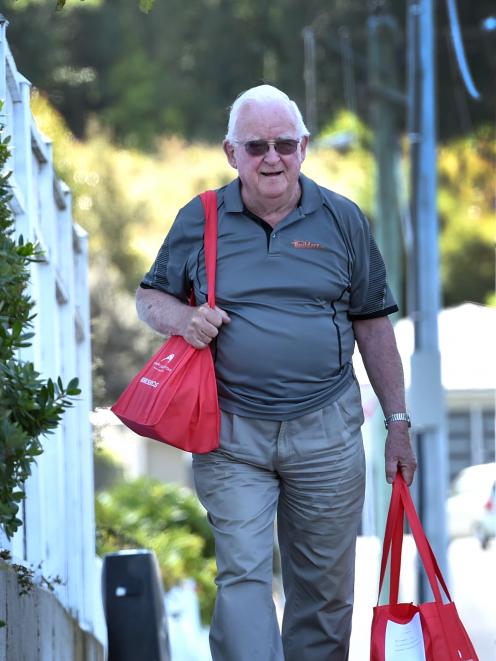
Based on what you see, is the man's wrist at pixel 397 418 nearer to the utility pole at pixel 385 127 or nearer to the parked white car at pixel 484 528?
the parked white car at pixel 484 528

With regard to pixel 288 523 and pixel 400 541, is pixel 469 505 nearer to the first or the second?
pixel 288 523

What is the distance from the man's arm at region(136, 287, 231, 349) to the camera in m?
4.17

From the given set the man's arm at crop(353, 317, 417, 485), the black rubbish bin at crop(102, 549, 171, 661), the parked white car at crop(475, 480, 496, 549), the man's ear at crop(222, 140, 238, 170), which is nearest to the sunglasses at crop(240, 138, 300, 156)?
the man's ear at crop(222, 140, 238, 170)

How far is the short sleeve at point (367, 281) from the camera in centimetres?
439

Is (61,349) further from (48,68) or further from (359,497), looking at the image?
(48,68)

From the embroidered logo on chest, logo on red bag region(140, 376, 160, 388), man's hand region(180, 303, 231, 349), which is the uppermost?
the embroidered logo on chest

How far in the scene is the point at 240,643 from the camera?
413cm

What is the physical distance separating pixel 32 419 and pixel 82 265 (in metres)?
3.09

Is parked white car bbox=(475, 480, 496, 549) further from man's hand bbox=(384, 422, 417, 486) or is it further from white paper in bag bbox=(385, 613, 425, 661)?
white paper in bag bbox=(385, 613, 425, 661)

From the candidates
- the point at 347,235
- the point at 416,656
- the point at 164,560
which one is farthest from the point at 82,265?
the point at 164,560

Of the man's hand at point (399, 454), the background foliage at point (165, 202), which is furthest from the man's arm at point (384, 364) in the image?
the background foliage at point (165, 202)

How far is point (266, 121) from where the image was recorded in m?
4.25

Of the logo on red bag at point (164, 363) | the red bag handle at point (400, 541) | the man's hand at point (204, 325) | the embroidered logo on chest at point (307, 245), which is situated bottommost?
the red bag handle at point (400, 541)

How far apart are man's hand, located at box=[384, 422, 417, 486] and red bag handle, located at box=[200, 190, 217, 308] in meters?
0.70
